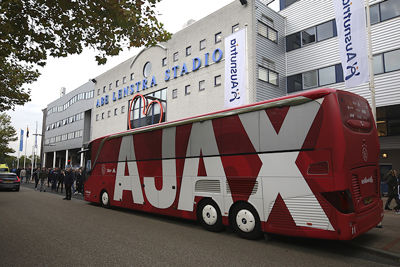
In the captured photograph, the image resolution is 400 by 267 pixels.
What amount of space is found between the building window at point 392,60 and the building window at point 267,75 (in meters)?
6.49

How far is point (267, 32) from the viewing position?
20.0 meters

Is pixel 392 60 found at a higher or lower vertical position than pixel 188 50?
lower

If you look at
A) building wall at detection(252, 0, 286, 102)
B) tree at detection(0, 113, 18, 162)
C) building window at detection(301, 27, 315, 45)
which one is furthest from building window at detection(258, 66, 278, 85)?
tree at detection(0, 113, 18, 162)

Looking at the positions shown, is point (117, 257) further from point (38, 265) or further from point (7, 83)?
point (7, 83)

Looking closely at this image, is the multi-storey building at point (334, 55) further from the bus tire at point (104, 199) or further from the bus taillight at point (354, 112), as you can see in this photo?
the bus tire at point (104, 199)

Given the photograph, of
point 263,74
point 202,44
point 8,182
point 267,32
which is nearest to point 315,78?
point 263,74

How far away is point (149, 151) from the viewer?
9812 millimetres

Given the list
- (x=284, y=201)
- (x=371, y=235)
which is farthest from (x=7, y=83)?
(x=371, y=235)

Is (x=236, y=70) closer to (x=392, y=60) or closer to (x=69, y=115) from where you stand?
(x=392, y=60)

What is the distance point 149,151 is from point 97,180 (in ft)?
14.7

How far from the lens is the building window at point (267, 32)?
19562 millimetres

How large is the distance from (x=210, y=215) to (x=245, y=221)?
1.17m

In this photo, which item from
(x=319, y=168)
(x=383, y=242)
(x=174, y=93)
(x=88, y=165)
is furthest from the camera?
(x=174, y=93)

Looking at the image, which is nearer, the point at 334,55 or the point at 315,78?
the point at 334,55
